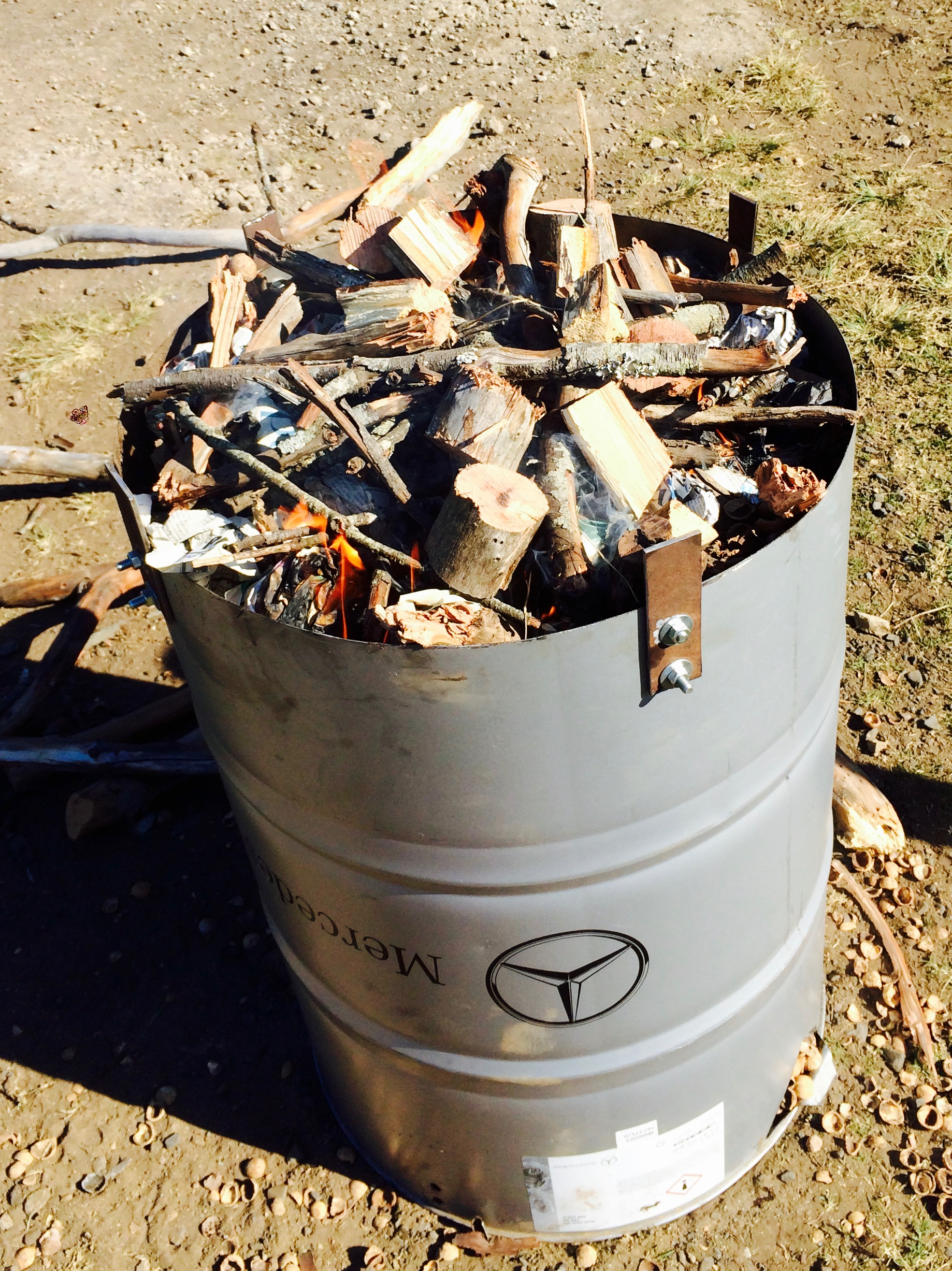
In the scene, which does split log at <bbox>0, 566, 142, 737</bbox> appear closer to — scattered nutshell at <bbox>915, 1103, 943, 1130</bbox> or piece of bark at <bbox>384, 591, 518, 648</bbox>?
piece of bark at <bbox>384, 591, 518, 648</bbox>

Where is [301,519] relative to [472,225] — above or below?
below

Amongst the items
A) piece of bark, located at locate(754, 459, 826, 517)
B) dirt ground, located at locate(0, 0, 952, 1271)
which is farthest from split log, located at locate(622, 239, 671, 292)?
dirt ground, located at locate(0, 0, 952, 1271)

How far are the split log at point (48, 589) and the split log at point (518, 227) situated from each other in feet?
7.95

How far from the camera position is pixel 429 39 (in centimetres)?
708

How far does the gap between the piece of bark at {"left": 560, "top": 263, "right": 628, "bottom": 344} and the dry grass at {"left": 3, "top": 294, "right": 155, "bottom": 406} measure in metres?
4.08

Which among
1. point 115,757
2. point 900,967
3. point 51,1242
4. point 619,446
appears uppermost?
point 619,446

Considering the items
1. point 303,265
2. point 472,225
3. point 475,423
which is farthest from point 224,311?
point 475,423

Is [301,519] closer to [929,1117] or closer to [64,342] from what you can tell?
[929,1117]

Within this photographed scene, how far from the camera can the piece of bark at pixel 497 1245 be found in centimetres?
247

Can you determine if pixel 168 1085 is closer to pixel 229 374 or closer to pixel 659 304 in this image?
pixel 229 374

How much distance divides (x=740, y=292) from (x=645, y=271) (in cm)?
20

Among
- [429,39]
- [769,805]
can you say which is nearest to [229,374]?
[769,805]

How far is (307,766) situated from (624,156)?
553cm

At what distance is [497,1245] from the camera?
2.48 metres
